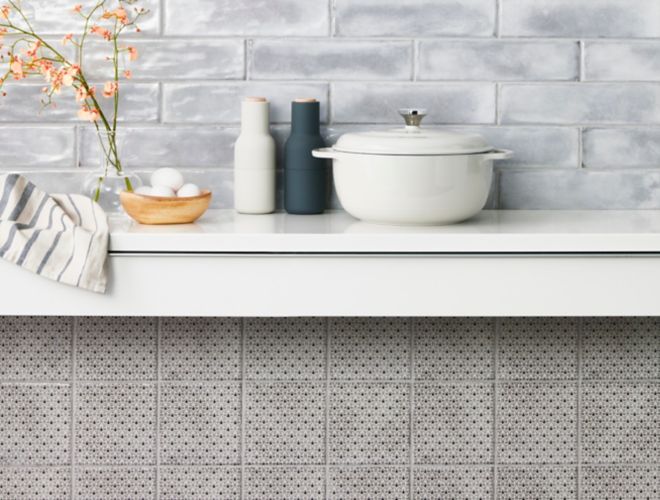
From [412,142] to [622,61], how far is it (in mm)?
600

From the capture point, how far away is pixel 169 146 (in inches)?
78.4

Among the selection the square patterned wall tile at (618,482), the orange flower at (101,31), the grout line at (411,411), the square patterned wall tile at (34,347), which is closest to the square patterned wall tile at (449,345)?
the grout line at (411,411)

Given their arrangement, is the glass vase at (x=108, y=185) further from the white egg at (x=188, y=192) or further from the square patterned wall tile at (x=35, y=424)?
the square patterned wall tile at (x=35, y=424)

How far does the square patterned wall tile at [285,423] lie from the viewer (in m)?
2.07

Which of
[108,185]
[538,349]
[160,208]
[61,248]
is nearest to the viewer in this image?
[61,248]

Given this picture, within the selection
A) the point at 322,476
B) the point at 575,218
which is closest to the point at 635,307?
the point at 575,218

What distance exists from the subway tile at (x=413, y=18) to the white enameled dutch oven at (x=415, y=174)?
0.95 ft

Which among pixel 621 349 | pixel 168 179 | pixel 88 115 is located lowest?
pixel 621 349

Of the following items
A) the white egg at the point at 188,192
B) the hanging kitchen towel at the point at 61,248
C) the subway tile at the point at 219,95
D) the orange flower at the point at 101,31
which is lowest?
the hanging kitchen towel at the point at 61,248

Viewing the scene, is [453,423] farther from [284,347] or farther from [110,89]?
[110,89]

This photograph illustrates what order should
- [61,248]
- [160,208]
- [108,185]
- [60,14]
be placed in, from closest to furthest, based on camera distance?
1. [61,248]
2. [160,208]
3. [108,185]
4. [60,14]

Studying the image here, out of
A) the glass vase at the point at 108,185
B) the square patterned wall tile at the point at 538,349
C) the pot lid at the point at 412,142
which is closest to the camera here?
the pot lid at the point at 412,142

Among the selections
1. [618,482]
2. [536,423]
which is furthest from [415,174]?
[618,482]

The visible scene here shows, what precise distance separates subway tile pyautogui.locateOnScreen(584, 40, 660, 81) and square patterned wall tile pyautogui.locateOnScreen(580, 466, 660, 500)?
88 cm
